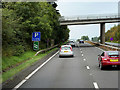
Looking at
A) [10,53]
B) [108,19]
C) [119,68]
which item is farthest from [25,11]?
[108,19]

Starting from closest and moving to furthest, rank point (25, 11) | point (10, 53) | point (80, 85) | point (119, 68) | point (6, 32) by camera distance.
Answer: point (80, 85) < point (119, 68) < point (6, 32) < point (10, 53) < point (25, 11)

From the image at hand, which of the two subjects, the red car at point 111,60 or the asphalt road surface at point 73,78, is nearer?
the asphalt road surface at point 73,78

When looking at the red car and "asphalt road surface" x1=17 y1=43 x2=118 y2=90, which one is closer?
"asphalt road surface" x1=17 y1=43 x2=118 y2=90

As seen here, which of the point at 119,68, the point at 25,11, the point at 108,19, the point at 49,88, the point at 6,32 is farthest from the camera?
the point at 108,19

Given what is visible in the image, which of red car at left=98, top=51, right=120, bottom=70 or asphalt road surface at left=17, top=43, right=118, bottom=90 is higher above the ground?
red car at left=98, top=51, right=120, bottom=70

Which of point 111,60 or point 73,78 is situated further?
point 111,60

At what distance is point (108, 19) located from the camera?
168 ft

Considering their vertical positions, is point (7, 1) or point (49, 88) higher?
point (7, 1)

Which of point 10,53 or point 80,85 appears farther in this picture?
point 10,53

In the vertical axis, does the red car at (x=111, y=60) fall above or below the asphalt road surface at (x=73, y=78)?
above

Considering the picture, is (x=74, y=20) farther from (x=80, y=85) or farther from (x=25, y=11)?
(x=80, y=85)

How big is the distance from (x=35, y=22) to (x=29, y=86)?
869 inches

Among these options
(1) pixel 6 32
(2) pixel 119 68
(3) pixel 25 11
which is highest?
(3) pixel 25 11

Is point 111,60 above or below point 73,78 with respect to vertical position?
above
